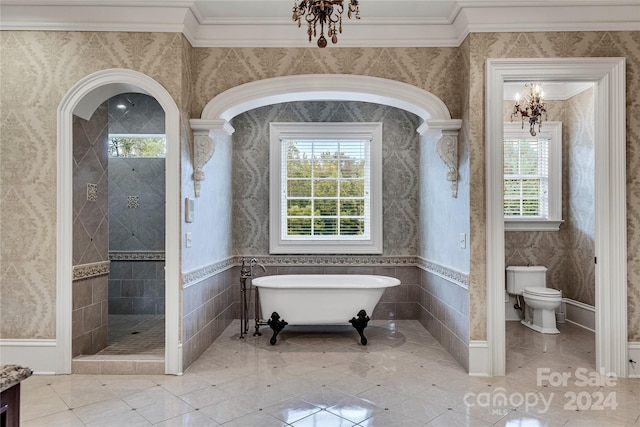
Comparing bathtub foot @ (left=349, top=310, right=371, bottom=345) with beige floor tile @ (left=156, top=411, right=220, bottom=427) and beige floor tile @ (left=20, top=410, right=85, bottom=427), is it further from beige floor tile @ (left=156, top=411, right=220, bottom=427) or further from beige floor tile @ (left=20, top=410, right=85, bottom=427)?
beige floor tile @ (left=20, top=410, right=85, bottom=427)

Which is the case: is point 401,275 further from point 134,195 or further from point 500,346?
point 134,195

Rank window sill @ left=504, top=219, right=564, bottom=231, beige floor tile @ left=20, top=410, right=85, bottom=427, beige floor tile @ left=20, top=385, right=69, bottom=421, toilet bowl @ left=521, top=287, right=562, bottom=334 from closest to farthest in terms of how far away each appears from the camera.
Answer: beige floor tile @ left=20, top=410, right=85, bottom=427 < beige floor tile @ left=20, top=385, right=69, bottom=421 < toilet bowl @ left=521, top=287, right=562, bottom=334 < window sill @ left=504, top=219, right=564, bottom=231

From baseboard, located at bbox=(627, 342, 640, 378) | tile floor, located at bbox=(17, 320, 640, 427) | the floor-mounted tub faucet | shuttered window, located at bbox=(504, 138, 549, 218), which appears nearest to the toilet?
tile floor, located at bbox=(17, 320, 640, 427)

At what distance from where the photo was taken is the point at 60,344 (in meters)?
3.17

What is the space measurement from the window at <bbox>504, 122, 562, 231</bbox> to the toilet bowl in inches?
34.9

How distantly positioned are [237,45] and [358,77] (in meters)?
1.12

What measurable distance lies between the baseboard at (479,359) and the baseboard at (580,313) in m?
2.20

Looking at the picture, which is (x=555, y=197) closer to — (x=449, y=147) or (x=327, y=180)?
(x=449, y=147)

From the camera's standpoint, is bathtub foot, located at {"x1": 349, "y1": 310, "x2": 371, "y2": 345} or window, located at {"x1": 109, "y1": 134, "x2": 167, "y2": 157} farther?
window, located at {"x1": 109, "y1": 134, "x2": 167, "y2": 157}

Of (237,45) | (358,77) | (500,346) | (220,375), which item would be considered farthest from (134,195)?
(500,346)

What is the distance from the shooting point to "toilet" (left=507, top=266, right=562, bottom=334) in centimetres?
443

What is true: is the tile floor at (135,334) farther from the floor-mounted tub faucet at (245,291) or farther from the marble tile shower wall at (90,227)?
the floor-mounted tub faucet at (245,291)

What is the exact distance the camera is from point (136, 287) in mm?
5160

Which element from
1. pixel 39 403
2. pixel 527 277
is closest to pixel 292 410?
pixel 39 403
